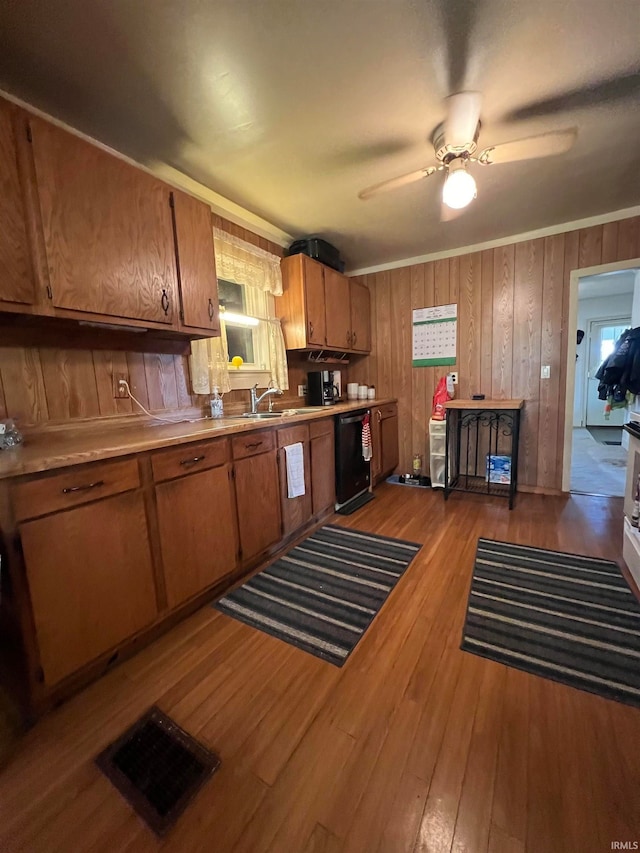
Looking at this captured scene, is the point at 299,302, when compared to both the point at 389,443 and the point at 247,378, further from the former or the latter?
the point at 389,443

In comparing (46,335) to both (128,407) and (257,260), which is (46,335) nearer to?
(128,407)

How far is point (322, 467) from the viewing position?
2.78 m

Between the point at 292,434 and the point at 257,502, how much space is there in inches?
21.6

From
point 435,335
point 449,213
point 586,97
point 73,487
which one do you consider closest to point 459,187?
point 586,97

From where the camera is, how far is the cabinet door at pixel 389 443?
372 cm

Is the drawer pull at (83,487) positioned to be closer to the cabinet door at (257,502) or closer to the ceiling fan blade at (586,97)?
the cabinet door at (257,502)

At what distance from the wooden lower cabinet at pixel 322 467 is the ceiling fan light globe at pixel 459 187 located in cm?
163

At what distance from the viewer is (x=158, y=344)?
6.91ft

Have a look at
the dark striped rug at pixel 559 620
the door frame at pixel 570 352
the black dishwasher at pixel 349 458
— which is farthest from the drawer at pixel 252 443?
the door frame at pixel 570 352

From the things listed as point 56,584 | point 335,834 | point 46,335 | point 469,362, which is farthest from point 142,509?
point 469,362

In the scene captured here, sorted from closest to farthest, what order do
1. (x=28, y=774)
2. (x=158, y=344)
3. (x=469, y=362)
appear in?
1. (x=28, y=774)
2. (x=158, y=344)
3. (x=469, y=362)

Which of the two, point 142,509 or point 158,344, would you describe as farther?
point 158,344

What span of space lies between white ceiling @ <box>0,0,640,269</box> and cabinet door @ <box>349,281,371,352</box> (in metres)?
1.45

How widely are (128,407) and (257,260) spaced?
163cm
